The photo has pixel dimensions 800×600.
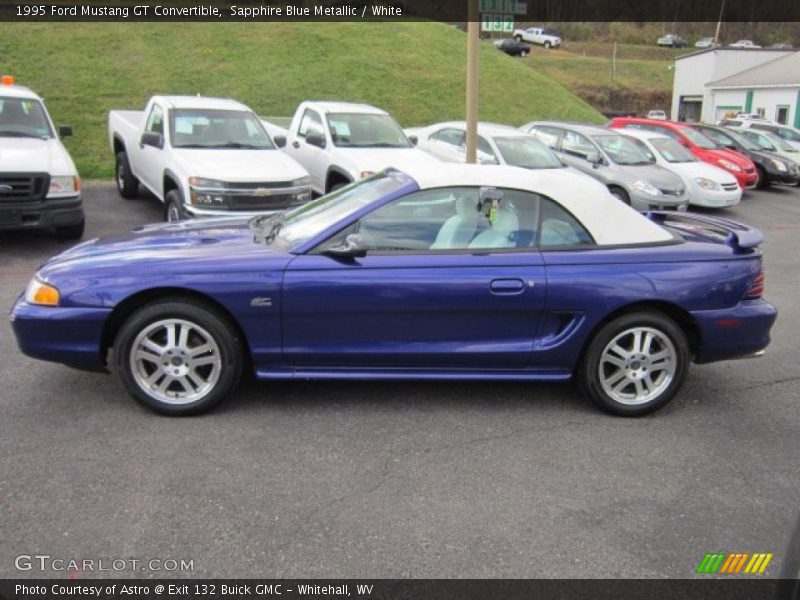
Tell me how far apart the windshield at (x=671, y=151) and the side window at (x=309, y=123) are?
7384mm

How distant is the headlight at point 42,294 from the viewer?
13.2ft

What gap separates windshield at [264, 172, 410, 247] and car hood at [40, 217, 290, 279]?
0.71 feet

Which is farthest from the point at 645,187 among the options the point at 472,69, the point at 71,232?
the point at 71,232

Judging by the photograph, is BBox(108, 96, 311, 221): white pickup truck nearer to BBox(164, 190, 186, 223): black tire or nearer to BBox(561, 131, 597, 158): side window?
BBox(164, 190, 186, 223): black tire

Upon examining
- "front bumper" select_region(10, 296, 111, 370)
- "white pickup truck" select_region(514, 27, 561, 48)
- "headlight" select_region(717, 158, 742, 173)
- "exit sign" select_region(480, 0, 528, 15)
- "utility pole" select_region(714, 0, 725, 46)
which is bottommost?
"headlight" select_region(717, 158, 742, 173)

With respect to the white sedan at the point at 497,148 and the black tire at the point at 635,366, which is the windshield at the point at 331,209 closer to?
the black tire at the point at 635,366

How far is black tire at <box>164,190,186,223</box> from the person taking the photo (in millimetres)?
8492

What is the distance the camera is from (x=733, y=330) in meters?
4.39

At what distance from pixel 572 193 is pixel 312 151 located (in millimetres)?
7347

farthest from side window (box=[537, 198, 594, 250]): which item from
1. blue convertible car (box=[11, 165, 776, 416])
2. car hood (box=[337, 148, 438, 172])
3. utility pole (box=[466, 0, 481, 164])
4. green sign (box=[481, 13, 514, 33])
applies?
car hood (box=[337, 148, 438, 172])

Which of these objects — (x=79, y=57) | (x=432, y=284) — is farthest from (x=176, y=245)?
(x=79, y=57)

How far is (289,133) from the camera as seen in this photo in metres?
12.2

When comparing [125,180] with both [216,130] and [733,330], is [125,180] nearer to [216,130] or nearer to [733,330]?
[216,130]

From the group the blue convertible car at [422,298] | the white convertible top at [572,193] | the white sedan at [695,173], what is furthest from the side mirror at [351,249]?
the white sedan at [695,173]
